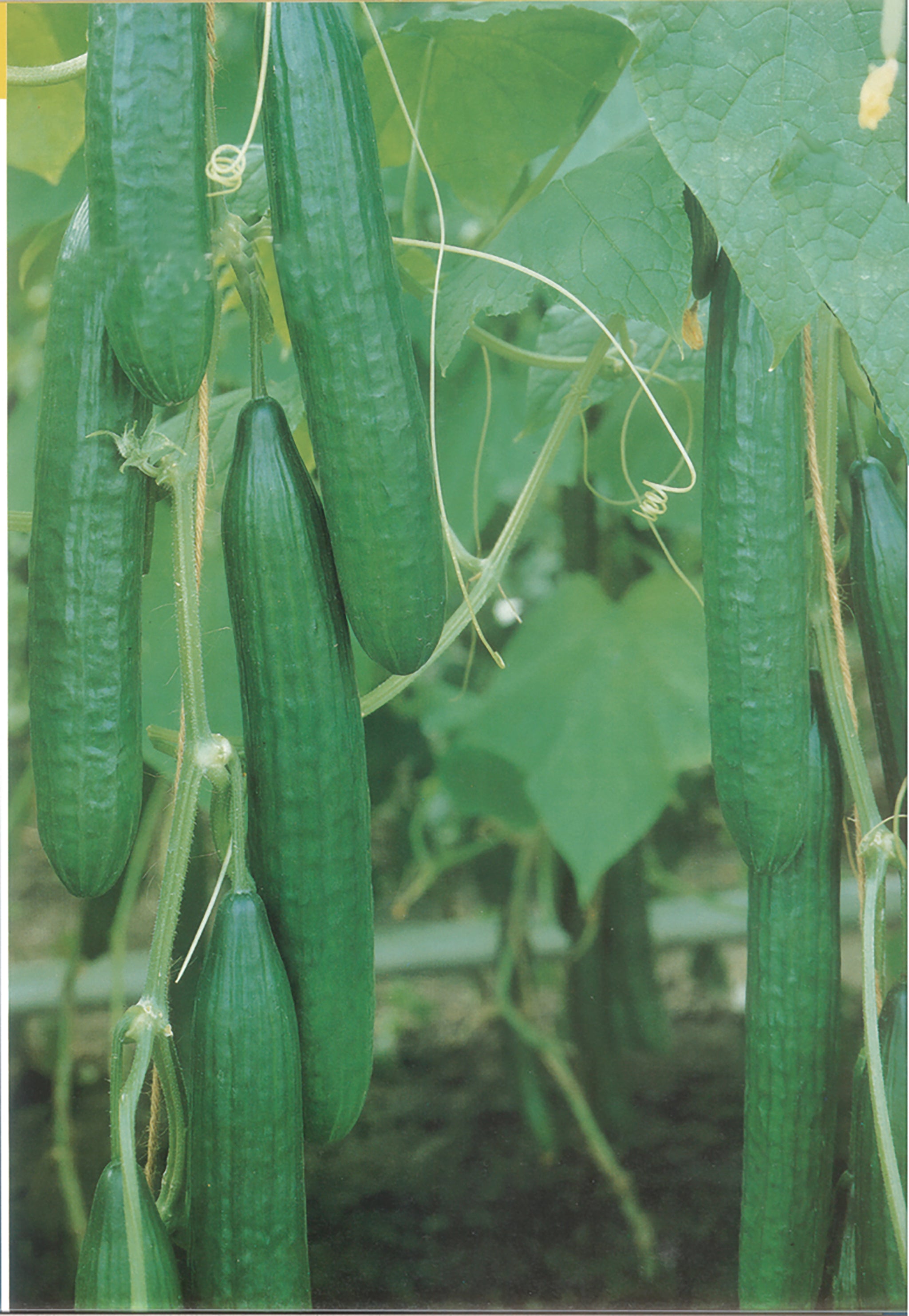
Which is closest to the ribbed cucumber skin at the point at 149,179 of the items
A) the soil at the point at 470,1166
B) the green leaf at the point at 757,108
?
the green leaf at the point at 757,108

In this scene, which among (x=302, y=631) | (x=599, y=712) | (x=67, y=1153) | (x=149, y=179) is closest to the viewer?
(x=149, y=179)

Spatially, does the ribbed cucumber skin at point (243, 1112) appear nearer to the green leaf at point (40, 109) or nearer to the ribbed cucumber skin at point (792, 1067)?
the ribbed cucumber skin at point (792, 1067)

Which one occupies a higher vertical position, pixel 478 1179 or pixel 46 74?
pixel 46 74

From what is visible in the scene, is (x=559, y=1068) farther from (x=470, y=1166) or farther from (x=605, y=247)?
(x=605, y=247)

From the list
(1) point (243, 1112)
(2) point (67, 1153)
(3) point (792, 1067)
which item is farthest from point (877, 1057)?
(2) point (67, 1153)

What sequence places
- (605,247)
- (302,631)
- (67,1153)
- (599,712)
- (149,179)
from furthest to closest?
(599,712) < (67,1153) < (605,247) < (302,631) < (149,179)

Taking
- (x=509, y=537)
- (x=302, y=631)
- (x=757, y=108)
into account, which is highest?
(x=757, y=108)
